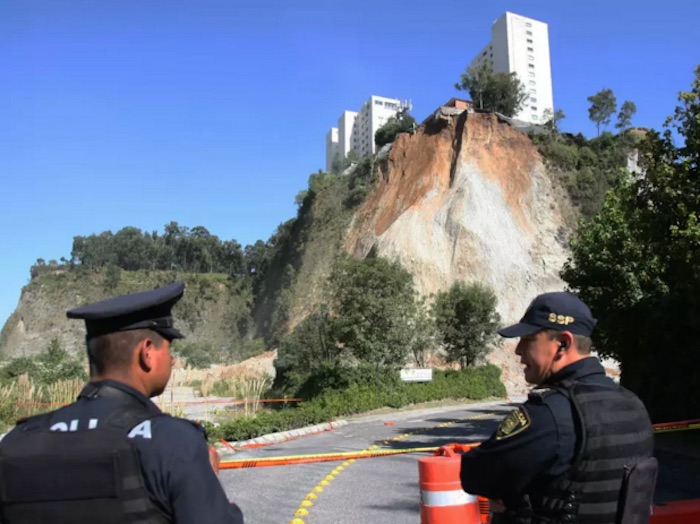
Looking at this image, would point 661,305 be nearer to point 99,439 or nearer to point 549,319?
point 549,319

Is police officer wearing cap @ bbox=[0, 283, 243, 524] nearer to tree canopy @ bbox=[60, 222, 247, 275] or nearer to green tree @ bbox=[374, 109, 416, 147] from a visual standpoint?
green tree @ bbox=[374, 109, 416, 147]

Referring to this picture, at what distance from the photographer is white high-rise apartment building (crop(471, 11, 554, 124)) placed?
9456 cm

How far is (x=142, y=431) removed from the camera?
1.68 m

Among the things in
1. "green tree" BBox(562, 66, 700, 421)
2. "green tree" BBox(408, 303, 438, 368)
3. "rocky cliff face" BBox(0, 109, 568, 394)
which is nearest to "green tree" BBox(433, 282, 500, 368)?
"green tree" BBox(408, 303, 438, 368)

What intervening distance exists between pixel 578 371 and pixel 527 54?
105m

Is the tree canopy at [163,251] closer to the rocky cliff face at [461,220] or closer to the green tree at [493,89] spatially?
the rocky cliff face at [461,220]

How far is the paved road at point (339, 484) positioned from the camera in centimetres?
643

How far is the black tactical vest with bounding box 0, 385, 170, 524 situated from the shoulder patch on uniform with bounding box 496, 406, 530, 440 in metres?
1.25

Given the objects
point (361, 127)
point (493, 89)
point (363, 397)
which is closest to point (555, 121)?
point (493, 89)

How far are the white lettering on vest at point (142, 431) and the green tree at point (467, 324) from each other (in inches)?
1160

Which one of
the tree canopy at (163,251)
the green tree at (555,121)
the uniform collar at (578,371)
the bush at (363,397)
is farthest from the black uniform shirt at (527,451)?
the tree canopy at (163,251)

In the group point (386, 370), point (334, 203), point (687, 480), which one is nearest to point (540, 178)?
point (334, 203)

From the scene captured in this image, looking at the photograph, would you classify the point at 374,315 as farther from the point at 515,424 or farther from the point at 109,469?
the point at 109,469

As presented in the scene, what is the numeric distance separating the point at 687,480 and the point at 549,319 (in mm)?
8540
